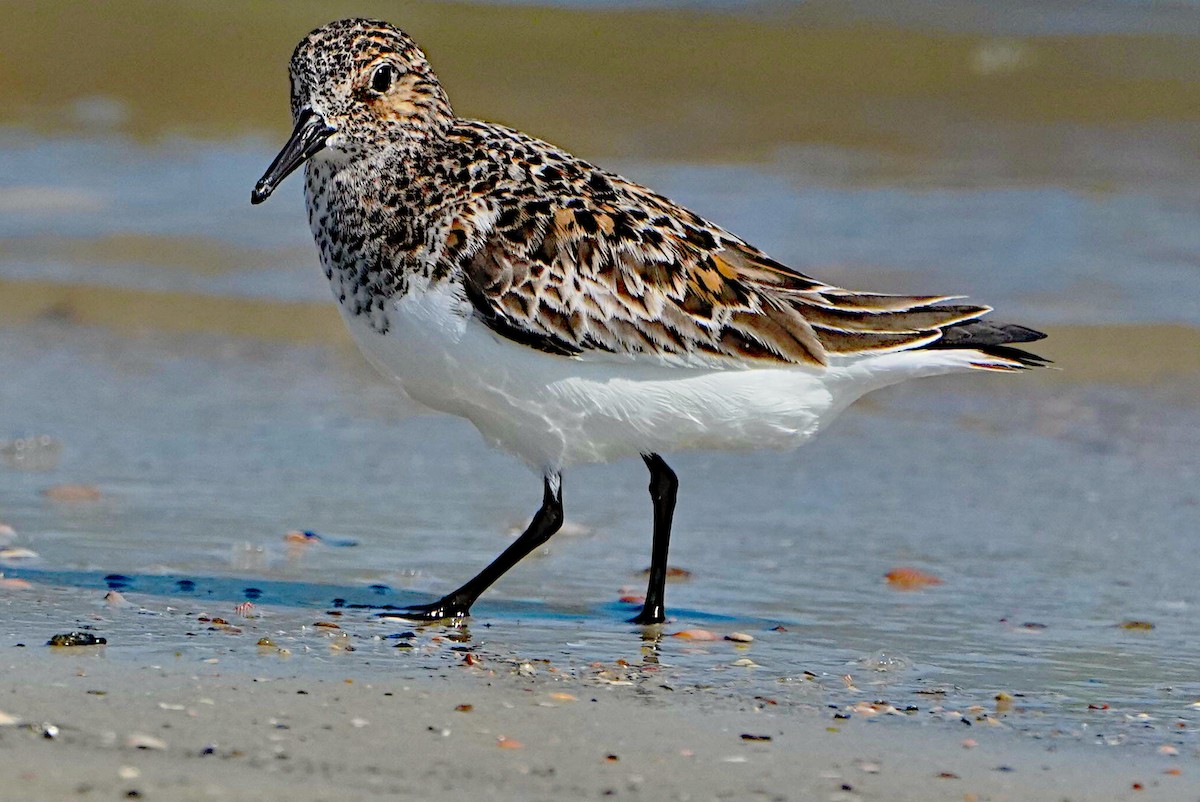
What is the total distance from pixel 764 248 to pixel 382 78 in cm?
589

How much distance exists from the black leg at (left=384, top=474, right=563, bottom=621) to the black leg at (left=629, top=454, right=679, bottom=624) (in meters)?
0.32

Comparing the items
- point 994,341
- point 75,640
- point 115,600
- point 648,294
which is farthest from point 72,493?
point 994,341

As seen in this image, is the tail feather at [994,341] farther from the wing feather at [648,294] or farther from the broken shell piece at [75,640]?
the broken shell piece at [75,640]

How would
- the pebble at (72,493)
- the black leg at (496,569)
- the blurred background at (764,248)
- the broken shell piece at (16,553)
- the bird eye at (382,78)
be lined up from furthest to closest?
the pebble at (72,493), the blurred background at (764,248), the broken shell piece at (16,553), the bird eye at (382,78), the black leg at (496,569)

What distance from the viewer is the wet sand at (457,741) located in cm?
374

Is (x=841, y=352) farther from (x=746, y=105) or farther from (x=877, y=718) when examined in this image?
(x=746, y=105)

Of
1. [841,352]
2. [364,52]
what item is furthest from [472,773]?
[364,52]

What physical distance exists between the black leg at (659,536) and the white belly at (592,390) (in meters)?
0.29

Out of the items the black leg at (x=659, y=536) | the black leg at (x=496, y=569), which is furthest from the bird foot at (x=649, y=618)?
the black leg at (x=496, y=569)

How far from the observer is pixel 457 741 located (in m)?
4.07

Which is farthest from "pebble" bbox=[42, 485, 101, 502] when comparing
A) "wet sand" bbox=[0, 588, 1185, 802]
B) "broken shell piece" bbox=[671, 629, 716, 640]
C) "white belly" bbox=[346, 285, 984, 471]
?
"broken shell piece" bbox=[671, 629, 716, 640]

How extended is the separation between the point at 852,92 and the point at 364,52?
1152cm

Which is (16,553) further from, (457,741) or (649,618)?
(457,741)

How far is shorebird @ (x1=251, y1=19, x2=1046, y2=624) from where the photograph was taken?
5.32m
